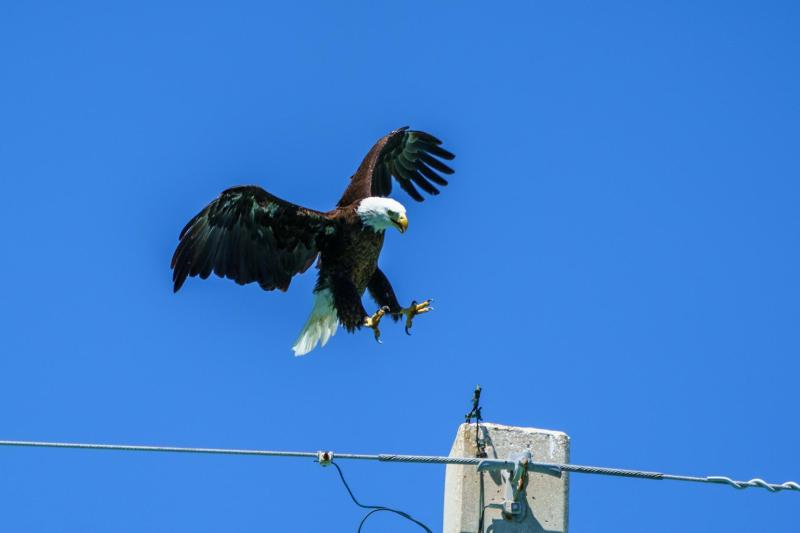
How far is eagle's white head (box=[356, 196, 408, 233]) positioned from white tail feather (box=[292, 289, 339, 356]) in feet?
2.04

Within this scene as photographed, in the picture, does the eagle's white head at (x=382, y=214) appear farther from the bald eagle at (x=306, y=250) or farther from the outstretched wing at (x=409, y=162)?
the outstretched wing at (x=409, y=162)

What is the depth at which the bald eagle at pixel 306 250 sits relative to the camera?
31.9 ft

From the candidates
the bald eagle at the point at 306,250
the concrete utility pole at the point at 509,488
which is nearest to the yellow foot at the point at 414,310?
the bald eagle at the point at 306,250

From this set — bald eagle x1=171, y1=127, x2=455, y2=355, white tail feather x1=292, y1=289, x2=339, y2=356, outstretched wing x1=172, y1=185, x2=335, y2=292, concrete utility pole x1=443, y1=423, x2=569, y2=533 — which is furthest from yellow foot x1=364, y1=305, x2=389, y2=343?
concrete utility pole x1=443, y1=423, x2=569, y2=533

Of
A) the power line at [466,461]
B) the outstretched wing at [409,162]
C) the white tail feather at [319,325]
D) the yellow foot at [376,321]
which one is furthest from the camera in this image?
the outstretched wing at [409,162]

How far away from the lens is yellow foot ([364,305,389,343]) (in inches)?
382

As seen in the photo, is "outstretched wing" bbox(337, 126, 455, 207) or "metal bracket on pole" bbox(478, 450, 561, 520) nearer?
"metal bracket on pole" bbox(478, 450, 561, 520)

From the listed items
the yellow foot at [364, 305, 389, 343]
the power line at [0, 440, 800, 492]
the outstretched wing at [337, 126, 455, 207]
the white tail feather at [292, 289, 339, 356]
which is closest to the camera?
the power line at [0, 440, 800, 492]

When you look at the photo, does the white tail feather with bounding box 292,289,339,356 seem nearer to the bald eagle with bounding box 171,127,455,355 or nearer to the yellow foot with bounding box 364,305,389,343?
the bald eagle with bounding box 171,127,455,355

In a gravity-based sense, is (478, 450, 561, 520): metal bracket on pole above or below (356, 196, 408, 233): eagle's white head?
below

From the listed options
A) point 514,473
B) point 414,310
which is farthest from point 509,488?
point 414,310

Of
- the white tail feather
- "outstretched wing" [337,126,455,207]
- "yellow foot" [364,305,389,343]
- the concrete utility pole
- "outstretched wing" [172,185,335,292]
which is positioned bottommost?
the concrete utility pole

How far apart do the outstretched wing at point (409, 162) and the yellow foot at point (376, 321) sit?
168 cm

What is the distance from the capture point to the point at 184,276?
9711 millimetres
